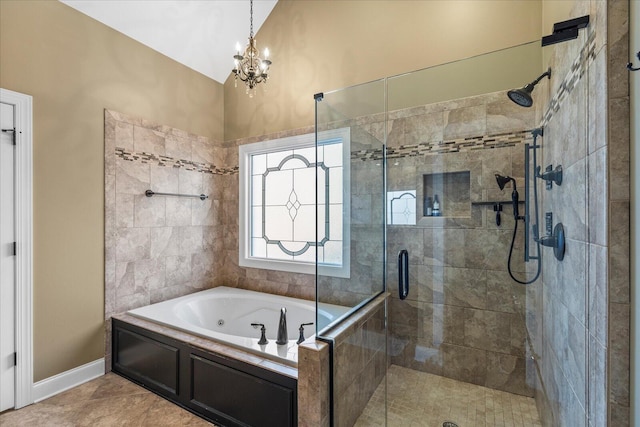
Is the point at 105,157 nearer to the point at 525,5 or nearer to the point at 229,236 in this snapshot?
the point at 229,236

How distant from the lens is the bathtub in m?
2.58

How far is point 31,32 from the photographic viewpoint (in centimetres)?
216

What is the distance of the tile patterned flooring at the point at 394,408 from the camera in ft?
6.17

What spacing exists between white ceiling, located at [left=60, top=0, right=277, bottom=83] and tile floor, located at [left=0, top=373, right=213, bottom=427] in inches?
116

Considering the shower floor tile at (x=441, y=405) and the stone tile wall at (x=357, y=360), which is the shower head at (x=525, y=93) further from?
the shower floor tile at (x=441, y=405)

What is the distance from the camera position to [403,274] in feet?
7.66

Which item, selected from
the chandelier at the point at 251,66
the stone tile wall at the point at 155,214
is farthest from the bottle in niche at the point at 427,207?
the stone tile wall at the point at 155,214

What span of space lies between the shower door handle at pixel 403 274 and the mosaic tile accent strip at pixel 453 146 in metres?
0.76

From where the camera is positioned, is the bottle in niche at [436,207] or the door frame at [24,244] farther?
the bottle in niche at [436,207]

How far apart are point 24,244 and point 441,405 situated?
3.01 meters

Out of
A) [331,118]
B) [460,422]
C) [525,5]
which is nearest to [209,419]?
[460,422]

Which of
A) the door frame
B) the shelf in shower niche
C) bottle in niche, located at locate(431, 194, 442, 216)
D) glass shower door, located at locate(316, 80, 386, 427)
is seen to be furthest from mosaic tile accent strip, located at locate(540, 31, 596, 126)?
the door frame

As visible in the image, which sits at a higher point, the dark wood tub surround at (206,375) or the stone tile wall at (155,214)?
the stone tile wall at (155,214)

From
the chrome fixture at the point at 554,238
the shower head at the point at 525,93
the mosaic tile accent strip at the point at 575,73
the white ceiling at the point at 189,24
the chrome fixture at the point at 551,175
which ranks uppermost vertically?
the white ceiling at the point at 189,24
